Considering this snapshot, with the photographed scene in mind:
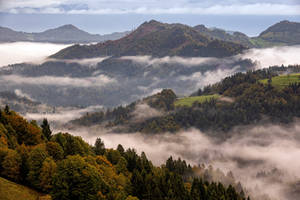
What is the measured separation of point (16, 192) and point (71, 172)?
12221mm

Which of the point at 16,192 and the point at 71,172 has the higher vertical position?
the point at 71,172

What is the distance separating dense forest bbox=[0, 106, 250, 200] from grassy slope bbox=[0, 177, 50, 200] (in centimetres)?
273

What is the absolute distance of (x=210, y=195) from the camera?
4149 inches

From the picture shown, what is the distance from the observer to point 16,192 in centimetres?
7375

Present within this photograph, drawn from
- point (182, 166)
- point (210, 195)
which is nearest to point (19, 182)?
point (210, 195)

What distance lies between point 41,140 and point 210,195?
5556 cm

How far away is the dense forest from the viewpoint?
245ft

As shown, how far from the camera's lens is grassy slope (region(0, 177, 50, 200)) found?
233 feet

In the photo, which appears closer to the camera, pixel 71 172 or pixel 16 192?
pixel 16 192

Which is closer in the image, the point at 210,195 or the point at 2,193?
the point at 2,193

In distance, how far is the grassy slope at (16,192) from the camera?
2793 inches

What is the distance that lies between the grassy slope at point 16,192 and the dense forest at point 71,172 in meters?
2.73

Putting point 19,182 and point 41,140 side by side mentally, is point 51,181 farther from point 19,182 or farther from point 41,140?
point 41,140

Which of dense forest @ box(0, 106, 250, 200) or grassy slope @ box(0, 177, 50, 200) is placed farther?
dense forest @ box(0, 106, 250, 200)
